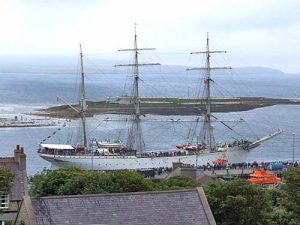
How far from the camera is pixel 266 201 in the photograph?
3409 centimetres

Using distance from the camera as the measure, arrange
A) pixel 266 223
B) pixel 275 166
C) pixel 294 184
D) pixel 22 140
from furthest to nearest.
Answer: pixel 22 140 → pixel 275 166 → pixel 294 184 → pixel 266 223

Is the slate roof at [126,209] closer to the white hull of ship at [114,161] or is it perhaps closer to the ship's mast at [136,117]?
the white hull of ship at [114,161]

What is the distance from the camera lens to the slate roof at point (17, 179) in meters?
32.6

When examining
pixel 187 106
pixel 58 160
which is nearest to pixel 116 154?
pixel 58 160

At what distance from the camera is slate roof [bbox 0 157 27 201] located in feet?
107

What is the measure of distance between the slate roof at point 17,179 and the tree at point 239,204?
31.0ft

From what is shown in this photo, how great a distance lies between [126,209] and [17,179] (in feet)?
34.2

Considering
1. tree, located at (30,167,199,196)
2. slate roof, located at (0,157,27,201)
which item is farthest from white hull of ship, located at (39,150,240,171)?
slate roof, located at (0,157,27,201)

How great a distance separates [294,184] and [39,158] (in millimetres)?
73336

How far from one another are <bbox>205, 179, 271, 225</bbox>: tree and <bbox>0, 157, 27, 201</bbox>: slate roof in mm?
9437

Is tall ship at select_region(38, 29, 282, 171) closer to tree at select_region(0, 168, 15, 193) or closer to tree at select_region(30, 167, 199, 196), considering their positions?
tree at select_region(30, 167, 199, 196)

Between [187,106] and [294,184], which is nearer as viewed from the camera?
[294,184]

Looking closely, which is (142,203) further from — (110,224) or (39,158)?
(39,158)

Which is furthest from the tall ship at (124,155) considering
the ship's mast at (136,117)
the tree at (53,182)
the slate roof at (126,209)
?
the slate roof at (126,209)
